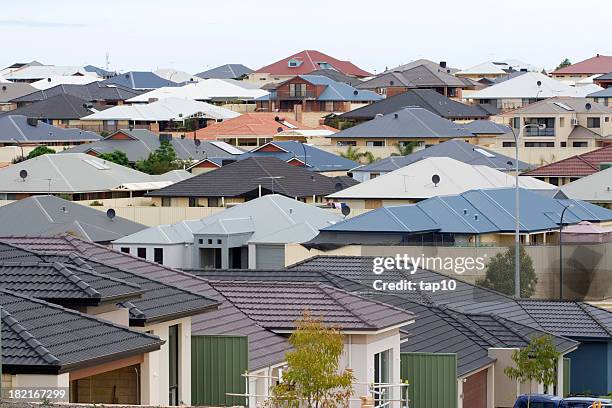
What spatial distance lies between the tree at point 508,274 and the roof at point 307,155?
159 ft

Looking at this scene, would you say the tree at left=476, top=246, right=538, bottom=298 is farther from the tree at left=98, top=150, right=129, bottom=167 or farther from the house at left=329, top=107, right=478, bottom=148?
the house at left=329, top=107, right=478, bottom=148

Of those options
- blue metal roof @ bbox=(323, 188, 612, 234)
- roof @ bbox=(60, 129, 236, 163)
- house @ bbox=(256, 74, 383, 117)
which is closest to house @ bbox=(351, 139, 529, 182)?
roof @ bbox=(60, 129, 236, 163)

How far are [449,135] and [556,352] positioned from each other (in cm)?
8386

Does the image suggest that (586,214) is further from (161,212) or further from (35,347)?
(35,347)

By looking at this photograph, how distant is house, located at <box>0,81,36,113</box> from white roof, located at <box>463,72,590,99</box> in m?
40.1

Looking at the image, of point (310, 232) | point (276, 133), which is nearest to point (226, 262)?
point (310, 232)

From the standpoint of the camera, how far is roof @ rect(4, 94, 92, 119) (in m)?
153

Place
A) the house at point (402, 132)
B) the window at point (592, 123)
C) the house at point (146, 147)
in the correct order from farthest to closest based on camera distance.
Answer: the window at point (592, 123)
the house at point (402, 132)
the house at point (146, 147)

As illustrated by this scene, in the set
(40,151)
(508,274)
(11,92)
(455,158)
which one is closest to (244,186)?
(455,158)

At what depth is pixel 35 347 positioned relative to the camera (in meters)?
19.5

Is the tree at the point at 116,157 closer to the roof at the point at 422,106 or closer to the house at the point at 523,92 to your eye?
the roof at the point at 422,106

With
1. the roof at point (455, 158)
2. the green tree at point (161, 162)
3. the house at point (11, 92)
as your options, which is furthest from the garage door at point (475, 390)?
the house at point (11, 92)

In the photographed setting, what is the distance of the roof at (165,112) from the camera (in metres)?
146

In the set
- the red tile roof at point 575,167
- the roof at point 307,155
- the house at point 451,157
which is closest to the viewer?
the red tile roof at point 575,167
